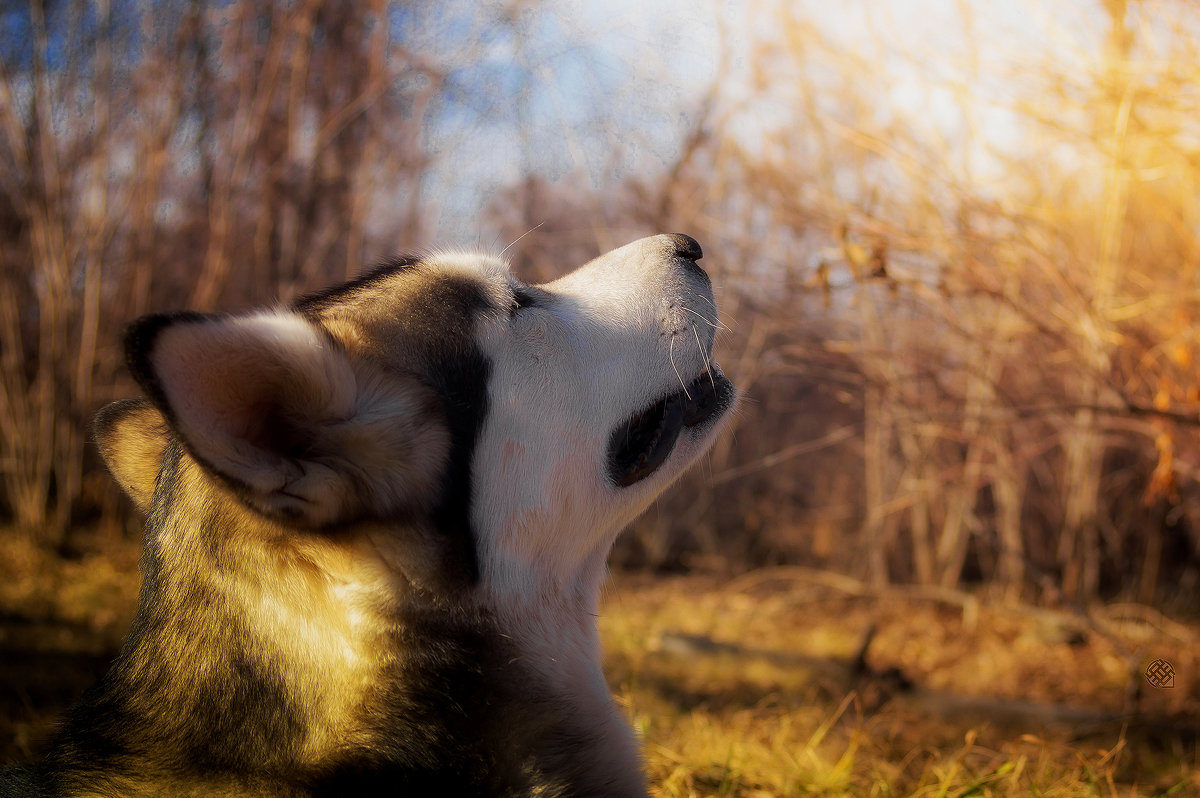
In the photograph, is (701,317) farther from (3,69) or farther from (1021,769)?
(3,69)

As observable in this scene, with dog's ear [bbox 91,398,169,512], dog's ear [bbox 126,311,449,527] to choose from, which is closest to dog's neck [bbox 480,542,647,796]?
dog's ear [bbox 126,311,449,527]

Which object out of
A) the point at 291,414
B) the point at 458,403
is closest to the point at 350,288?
the point at 458,403

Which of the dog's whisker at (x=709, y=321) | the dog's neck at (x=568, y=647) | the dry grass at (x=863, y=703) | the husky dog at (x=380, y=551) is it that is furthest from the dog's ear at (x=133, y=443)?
the dry grass at (x=863, y=703)

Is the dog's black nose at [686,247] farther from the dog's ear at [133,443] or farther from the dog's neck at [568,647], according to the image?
the dog's ear at [133,443]

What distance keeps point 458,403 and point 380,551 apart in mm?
362

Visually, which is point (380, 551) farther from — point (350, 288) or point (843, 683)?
point (843, 683)

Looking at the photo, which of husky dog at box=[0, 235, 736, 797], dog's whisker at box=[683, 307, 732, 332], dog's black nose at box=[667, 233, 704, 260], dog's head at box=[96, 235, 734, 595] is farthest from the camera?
dog's black nose at box=[667, 233, 704, 260]

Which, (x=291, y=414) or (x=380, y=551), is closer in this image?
(x=291, y=414)

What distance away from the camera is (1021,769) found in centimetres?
276

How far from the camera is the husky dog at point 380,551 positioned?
1.60 m

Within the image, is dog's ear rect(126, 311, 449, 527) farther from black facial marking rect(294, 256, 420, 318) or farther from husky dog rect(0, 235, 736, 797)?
black facial marking rect(294, 256, 420, 318)

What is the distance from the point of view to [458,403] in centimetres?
189

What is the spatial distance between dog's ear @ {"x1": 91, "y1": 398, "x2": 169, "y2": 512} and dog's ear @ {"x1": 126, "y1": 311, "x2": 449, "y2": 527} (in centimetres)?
88

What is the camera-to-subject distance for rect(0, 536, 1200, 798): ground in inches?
115
